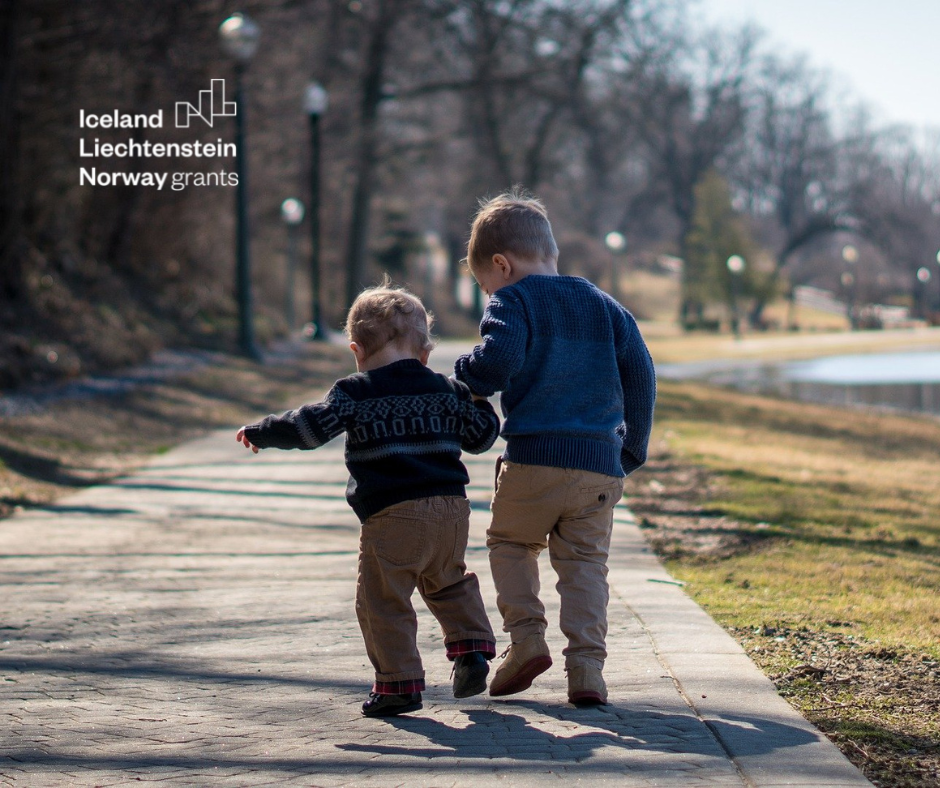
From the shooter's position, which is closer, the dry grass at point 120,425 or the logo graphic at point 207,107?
the dry grass at point 120,425

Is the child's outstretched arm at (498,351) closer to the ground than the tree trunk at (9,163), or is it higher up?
closer to the ground

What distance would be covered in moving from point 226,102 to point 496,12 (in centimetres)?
806

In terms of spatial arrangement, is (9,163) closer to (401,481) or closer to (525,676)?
(401,481)

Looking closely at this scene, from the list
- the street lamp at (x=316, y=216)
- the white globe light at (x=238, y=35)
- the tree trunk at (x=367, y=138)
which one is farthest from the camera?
the tree trunk at (x=367, y=138)

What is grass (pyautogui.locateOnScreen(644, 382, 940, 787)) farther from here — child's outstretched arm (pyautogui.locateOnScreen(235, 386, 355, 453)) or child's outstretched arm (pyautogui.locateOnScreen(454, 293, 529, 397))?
child's outstretched arm (pyautogui.locateOnScreen(235, 386, 355, 453))

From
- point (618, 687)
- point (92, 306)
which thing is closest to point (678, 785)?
point (618, 687)

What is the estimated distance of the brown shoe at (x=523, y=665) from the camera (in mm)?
3715

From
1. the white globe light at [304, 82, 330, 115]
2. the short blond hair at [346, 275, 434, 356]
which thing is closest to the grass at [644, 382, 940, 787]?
the short blond hair at [346, 275, 434, 356]

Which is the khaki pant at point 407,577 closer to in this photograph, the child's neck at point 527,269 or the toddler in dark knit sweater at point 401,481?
the toddler in dark knit sweater at point 401,481

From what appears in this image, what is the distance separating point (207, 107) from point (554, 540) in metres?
16.6

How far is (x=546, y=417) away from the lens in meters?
3.83

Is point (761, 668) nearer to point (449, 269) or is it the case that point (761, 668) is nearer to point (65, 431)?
point (65, 431)

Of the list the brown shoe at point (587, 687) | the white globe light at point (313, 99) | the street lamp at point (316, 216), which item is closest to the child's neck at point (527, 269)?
the brown shoe at point (587, 687)

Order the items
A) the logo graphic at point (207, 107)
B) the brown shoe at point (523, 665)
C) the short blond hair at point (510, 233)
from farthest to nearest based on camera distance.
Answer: the logo graphic at point (207, 107) → the short blond hair at point (510, 233) → the brown shoe at point (523, 665)
